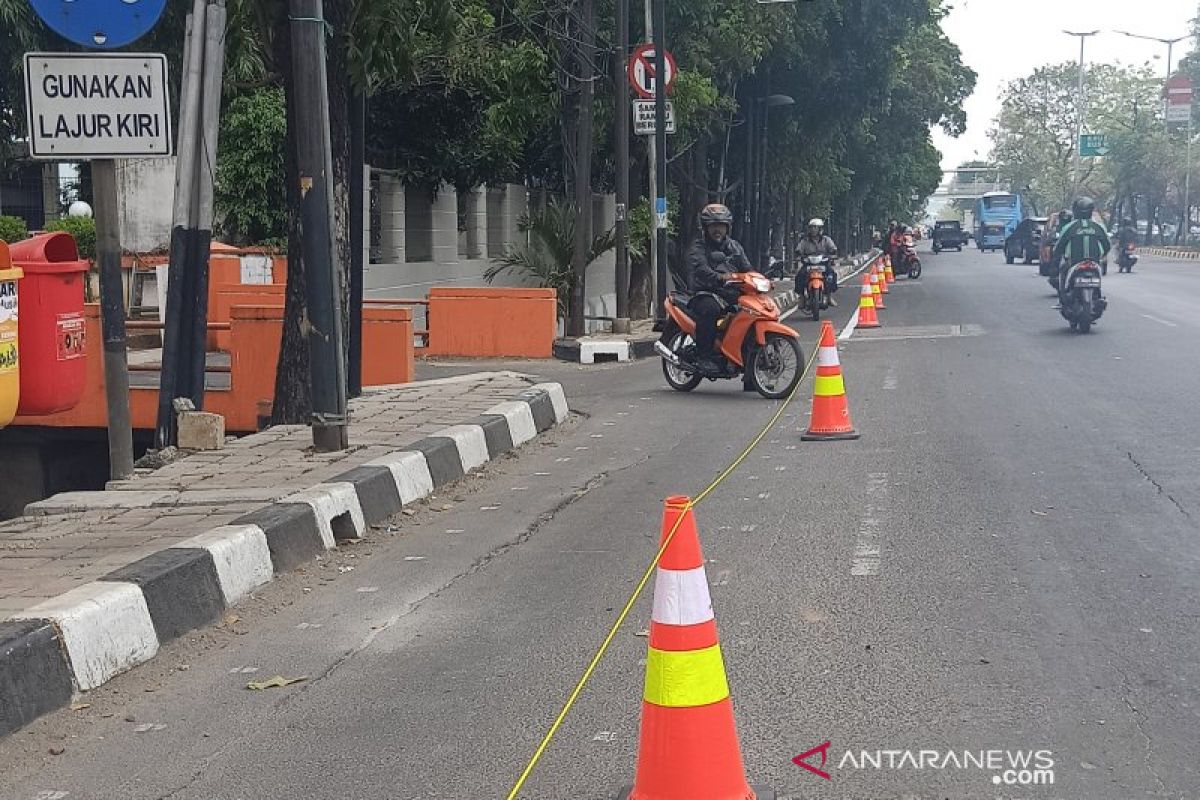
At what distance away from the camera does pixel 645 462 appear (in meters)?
10.6

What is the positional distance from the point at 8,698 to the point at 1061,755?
320cm

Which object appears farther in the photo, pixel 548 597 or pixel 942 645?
pixel 548 597

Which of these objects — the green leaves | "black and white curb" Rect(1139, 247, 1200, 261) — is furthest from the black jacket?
"black and white curb" Rect(1139, 247, 1200, 261)

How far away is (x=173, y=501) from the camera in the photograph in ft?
26.8

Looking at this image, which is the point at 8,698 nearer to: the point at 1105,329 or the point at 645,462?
the point at 645,462

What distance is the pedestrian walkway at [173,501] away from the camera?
6.57 metres

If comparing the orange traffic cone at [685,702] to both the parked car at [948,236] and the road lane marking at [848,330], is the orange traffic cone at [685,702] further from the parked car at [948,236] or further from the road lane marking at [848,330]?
the parked car at [948,236]

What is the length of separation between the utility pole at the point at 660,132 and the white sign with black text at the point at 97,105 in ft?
44.9

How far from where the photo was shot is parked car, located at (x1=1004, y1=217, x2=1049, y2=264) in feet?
185

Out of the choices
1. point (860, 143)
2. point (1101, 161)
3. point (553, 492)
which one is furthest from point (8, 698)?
point (1101, 161)

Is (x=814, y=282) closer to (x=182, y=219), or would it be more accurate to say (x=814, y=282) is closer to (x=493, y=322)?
(x=493, y=322)

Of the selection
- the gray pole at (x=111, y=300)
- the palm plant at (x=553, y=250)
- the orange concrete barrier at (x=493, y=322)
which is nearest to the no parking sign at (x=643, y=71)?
the palm plant at (x=553, y=250)

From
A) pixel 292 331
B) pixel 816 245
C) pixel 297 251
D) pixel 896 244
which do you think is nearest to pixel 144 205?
pixel 816 245

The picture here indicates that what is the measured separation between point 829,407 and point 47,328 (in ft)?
19.3
